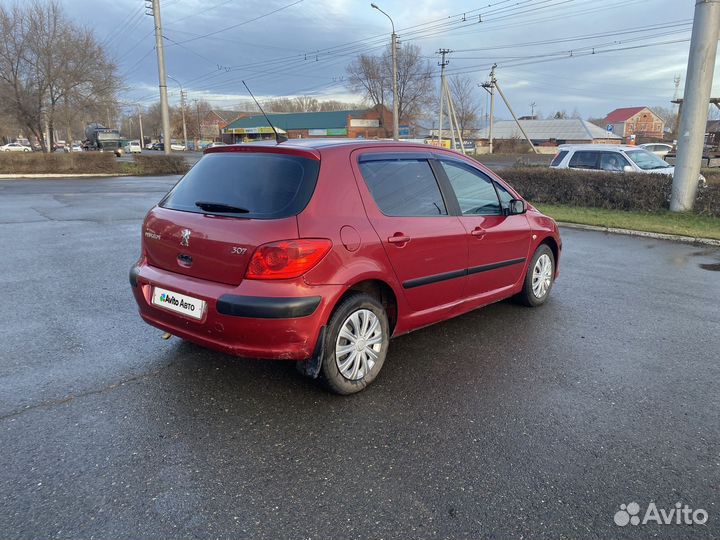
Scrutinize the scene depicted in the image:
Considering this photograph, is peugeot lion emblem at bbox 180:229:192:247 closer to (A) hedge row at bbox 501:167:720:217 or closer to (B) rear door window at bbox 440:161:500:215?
(B) rear door window at bbox 440:161:500:215

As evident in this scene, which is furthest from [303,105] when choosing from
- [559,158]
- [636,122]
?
[559,158]

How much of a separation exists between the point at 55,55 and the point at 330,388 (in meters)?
32.6

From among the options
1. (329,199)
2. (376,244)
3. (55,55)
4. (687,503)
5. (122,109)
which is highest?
(55,55)

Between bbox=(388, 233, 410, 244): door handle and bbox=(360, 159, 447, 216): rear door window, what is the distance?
0.16 metres

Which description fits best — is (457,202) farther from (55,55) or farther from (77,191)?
(55,55)

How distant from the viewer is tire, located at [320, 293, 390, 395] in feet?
10.7

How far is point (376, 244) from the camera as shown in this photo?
3430 millimetres

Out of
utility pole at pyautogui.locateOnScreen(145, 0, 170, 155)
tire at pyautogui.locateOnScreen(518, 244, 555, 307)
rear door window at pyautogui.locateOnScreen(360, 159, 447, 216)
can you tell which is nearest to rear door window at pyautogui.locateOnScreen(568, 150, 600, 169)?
tire at pyautogui.locateOnScreen(518, 244, 555, 307)

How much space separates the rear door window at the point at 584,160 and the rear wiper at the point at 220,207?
1239 centimetres

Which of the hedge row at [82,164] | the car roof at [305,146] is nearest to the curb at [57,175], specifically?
the hedge row at [82,164]

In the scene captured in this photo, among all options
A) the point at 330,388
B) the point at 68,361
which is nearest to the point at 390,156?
the point at 330,388

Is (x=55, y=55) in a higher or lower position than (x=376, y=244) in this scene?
higher

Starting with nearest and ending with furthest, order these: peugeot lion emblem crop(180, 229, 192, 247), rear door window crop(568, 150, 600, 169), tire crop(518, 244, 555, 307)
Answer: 1. peugeot lion emblem crop(180, 229, 192, 247)
2. tire crop(518, 244, 555, 307)
3. rear door window crop(568, 150, 600, 169)

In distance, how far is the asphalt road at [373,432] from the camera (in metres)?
2.32
